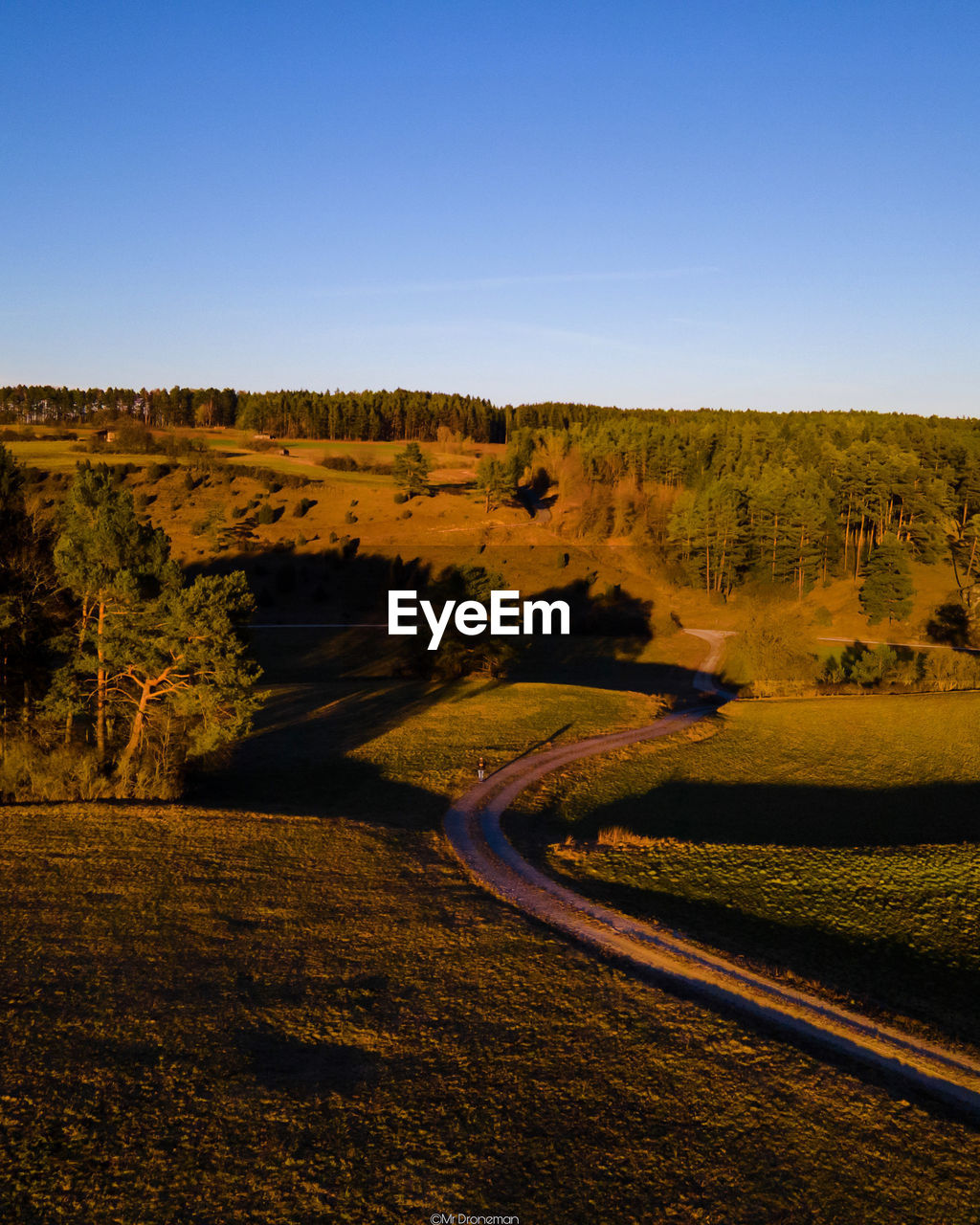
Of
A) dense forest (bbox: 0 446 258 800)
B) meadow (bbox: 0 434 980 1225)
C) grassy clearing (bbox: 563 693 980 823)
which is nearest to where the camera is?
meadow (bbox: 0 434 980 1225)

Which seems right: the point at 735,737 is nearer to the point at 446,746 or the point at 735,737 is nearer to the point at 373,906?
the point at 446,746

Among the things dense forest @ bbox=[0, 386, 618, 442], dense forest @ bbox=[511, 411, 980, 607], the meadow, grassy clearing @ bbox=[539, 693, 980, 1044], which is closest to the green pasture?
dense forest @ bbox=[0, 386, 618, 442]

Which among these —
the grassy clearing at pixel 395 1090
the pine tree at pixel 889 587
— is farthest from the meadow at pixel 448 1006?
the pine tree at pixel 889 587

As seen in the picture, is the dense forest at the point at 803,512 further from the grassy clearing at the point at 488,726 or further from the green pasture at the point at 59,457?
the green pasture at the point at 59,457

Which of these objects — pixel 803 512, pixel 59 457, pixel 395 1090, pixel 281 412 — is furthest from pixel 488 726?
pixel 281 412

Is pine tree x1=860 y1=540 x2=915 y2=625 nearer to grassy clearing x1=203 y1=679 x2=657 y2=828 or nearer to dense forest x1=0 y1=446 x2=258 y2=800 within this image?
grassy clearing x1=203 y1=679 x2=657 y2=828

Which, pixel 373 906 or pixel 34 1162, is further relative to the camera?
pixel 373 906

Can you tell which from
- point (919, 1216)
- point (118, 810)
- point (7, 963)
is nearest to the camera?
point (919, 1216)

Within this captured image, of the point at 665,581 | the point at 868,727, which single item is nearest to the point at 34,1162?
the point at 868,727

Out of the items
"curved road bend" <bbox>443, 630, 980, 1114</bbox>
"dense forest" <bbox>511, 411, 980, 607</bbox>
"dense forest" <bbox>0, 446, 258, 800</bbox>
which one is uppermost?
"dense forest" <bbox>511, 411, 980, 607</bbox>
